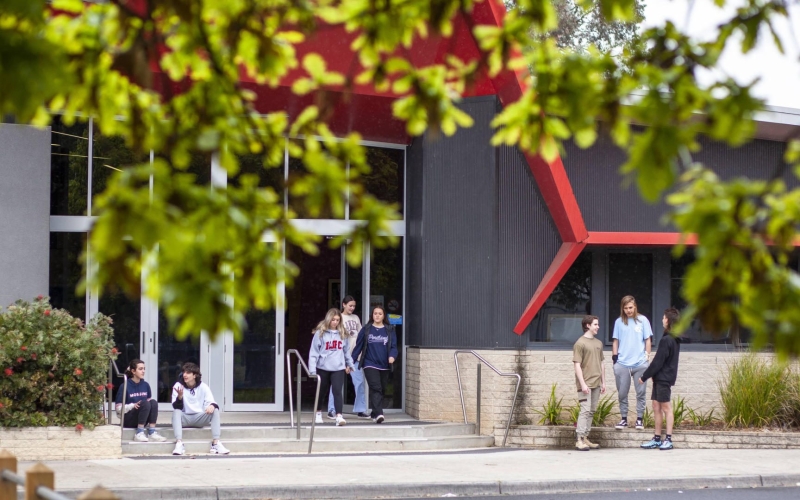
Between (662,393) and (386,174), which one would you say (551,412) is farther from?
(386,174)

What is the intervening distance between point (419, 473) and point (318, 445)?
254 centimetres

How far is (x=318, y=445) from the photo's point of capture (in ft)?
45.4

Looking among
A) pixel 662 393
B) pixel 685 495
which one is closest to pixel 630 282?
pixel 662 393

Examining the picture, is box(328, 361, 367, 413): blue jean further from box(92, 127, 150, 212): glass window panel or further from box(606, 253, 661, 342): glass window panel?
box(92, 127, 150, 212): glass window panel

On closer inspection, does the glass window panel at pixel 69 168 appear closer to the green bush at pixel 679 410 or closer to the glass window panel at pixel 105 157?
the glass window panel at pixel 105 157

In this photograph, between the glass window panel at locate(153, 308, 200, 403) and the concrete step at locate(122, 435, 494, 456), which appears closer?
the concrete step at locate(122, 435, 494, 456)

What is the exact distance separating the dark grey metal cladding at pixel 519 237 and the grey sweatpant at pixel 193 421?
464cm

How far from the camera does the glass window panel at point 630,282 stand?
55.0ft

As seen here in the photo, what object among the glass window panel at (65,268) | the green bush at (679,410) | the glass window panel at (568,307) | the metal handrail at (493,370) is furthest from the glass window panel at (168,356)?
the green bush at (679,410)

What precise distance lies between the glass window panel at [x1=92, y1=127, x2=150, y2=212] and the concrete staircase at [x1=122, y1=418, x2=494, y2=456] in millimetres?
3780

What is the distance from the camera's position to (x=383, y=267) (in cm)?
1723

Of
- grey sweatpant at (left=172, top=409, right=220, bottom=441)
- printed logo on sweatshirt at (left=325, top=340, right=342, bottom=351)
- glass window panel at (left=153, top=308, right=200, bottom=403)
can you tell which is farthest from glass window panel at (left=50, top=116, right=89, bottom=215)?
printed logo on sweatshirt at (left=325, top=340, right=342, bottom=351)

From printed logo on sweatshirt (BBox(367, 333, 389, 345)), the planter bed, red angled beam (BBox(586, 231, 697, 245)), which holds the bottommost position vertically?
the planter bed

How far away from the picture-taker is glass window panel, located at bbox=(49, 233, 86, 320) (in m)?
15.4
